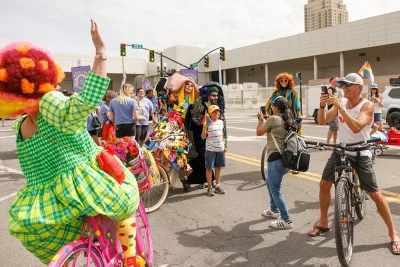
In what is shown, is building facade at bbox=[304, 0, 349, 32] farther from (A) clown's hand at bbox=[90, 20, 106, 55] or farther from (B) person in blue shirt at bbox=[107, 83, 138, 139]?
(A) clown's hand at bbox=[90, 20, 106, 55]

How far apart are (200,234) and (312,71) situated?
4693 centimetres

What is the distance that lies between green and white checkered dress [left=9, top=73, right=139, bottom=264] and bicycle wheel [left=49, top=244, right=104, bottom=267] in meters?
0.13

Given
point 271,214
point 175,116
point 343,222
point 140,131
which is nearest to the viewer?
point 343,222

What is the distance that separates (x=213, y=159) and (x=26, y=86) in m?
4.11

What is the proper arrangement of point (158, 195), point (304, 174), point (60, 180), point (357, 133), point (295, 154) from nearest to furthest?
point (60, 180), point (357, 133), point (295, 154), point (158, 195), point (304, 174)

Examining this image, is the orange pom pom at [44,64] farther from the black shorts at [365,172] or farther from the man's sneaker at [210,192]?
the man's sneaker at [210,192]

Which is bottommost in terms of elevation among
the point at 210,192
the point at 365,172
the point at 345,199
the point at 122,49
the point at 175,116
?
the point at 210,192

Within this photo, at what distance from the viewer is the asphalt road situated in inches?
142

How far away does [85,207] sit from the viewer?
205 cm

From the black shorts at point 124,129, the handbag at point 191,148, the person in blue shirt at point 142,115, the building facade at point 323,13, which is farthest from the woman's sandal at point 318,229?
the building facade at point 323,13

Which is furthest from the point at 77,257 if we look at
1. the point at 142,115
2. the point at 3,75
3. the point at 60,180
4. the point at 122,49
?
the point at 122,49

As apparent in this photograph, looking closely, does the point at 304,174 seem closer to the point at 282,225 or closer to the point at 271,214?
the point at 271,214

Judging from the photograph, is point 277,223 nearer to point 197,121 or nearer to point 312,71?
point 197,121

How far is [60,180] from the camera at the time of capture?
6.79 feet
